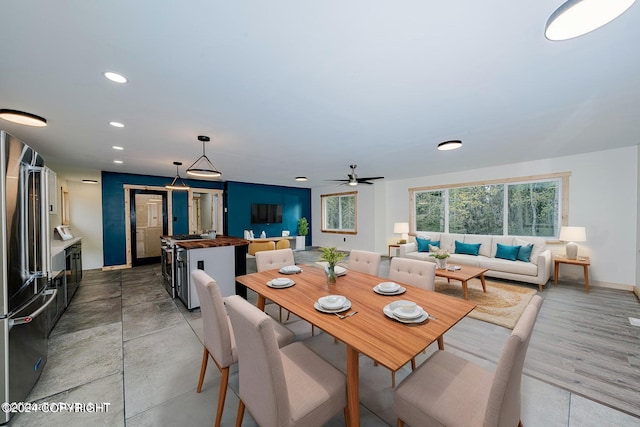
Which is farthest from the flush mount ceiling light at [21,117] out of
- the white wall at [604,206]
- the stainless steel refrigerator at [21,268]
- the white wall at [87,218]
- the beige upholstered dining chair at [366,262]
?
the white wall at [604,206]

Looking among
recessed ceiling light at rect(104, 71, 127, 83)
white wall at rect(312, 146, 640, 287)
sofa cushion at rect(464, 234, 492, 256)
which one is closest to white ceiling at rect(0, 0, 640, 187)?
recessed ceiling light at rect(104, 71, 127, 83)

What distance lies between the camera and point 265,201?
8.53m

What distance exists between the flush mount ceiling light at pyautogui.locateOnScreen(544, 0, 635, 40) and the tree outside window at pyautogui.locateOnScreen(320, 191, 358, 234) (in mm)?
7048

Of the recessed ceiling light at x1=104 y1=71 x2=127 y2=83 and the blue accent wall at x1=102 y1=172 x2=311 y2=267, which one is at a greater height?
the recessed ceiling light at x1=104 y1=71 x2=127 y2=83

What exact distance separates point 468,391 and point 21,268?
2976 mm

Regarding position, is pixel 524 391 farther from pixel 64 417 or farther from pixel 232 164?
pixel 232 164

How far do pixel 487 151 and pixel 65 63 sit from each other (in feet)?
17.7

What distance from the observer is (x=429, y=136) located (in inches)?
133

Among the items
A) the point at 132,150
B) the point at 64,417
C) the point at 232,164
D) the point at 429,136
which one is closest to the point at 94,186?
the point at 132,150

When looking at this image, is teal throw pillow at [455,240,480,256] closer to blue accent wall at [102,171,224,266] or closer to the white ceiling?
the white ceiling

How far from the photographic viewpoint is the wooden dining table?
1.16 meters

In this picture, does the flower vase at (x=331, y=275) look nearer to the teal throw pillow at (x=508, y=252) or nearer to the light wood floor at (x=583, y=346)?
the light wood floor at (x=583, y=346)

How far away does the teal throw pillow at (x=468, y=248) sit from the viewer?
5223 millimetres

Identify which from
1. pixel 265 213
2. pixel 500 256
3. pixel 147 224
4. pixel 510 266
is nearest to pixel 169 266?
pixel 147 224
